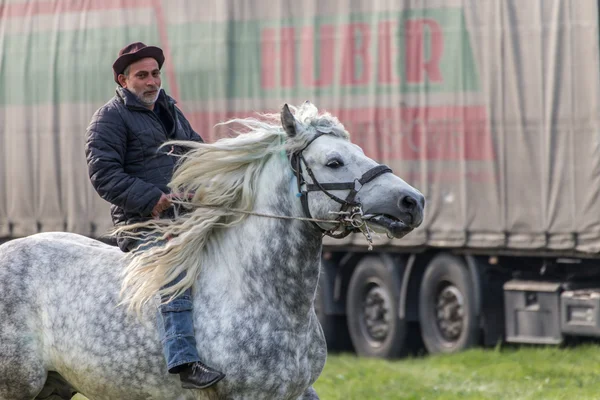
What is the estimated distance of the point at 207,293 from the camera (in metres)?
6.62

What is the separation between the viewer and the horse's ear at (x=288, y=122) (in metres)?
6.56

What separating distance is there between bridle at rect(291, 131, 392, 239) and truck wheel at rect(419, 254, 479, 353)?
7.45 metres

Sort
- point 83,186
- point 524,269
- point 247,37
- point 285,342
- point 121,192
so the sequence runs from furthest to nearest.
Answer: point 83,186 < point 247,37 < point 524,269 < point 121,192 < point 285,342

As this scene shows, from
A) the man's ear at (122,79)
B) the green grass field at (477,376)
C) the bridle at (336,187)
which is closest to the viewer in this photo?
the bridle at (336,187)

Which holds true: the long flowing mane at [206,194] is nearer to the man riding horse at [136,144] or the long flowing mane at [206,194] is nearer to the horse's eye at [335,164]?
the man riding horse at [136,144]

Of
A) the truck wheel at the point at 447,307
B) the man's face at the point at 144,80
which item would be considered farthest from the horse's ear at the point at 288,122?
the truck wheel at the point at 447,307

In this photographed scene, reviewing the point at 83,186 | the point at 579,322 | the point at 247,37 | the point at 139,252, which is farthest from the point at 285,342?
the point at 83,186

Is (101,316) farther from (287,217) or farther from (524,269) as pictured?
(524,269)

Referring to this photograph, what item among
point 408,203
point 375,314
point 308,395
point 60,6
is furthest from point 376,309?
point 408,203

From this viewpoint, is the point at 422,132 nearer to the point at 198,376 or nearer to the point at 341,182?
the point at 341,182

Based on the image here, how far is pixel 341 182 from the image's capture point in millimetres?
6406

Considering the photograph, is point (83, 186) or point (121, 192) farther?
point (83, 186)

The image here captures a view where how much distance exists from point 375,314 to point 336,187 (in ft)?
28.4

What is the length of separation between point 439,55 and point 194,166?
7.31 metres
